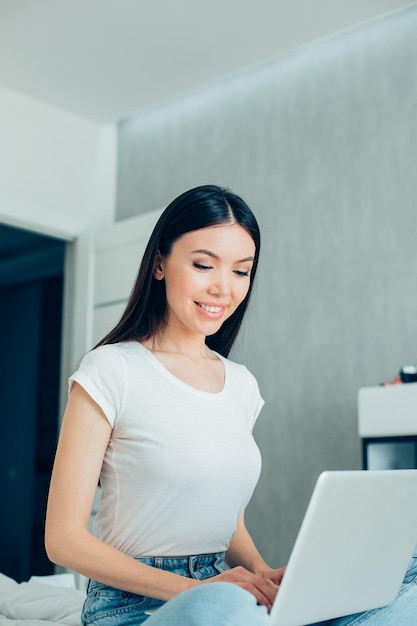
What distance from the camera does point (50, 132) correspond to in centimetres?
476

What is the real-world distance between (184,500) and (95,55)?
3113mm

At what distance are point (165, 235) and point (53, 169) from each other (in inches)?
128

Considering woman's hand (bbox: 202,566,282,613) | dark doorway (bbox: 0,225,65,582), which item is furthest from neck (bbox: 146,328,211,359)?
dark doorway (bbox: 0,225,65,582)

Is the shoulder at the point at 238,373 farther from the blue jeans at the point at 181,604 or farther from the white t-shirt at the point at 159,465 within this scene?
the blue jeans at the point at 181,604

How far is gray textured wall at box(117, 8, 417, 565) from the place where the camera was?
3746 millimetres

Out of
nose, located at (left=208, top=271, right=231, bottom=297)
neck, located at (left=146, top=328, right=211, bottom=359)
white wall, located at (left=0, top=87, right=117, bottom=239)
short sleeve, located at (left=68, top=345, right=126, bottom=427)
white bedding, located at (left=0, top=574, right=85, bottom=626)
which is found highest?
white wall, located at (left=0, top=87, right=117, bottom=239)

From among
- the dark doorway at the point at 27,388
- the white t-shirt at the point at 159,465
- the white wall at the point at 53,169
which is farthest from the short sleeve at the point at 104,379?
the dark doorway at the point at 27,388

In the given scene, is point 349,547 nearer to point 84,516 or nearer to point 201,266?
point 84,516

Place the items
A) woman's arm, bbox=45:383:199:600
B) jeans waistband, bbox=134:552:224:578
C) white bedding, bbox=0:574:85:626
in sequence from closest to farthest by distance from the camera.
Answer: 1. woman's arm, bbox=45:383:199:600
2. jeans waistband, bbox=134:552:224:578
3. white bedding, bbox=0:574:85:626

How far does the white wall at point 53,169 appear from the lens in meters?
4.51

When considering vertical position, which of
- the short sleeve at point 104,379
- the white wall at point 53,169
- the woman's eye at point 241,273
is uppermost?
the white wall at point 53,169

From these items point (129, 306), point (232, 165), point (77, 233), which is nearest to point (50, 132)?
point (77, 233)

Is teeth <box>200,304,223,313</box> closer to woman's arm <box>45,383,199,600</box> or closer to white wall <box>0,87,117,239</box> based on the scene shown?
woman's arm <box>45,383,199,600</box>

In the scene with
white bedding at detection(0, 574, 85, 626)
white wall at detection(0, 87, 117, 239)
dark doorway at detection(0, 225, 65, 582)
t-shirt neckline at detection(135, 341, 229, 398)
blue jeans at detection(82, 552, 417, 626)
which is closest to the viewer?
blue jeans at detection(82, 552, 417, 626)
